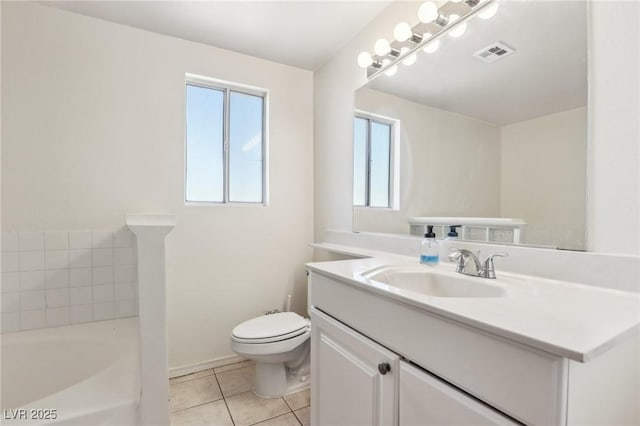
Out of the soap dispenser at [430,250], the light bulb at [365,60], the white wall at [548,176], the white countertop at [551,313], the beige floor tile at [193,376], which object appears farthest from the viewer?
the beige floor tile at [193,376]

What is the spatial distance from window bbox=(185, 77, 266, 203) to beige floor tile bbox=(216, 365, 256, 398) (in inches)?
48.2

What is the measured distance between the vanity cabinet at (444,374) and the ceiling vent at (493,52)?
1.04m

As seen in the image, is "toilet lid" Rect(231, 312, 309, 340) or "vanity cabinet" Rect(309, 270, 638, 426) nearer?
"vanity cabinet" Rect(309, 270, 638, 426)

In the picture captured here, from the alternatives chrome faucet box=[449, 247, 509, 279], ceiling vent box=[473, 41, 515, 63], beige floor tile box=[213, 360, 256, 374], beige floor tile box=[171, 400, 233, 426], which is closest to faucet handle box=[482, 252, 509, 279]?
chrome faucet box=[449, 247, 509, 279]

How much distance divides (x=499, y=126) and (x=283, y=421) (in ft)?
5.74

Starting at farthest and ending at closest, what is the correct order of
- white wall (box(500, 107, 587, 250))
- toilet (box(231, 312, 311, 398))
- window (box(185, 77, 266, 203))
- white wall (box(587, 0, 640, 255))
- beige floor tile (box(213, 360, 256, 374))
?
window (box(185, 77, 266, 203)) → beige floor tile (box(213, 360, 256, 374)) → toilet (box(231, 312, 311, 398)) → white wall (box(500, 107, 587, 250)) → white wall (box(587, 0, 640, 255))

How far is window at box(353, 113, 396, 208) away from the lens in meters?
1.72

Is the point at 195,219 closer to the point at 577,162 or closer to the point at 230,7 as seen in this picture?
the point at 230,7

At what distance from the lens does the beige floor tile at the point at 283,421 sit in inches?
59.8

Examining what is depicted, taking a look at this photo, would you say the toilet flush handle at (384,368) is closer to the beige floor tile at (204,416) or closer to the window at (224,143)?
the beige floor tile at (204,416)

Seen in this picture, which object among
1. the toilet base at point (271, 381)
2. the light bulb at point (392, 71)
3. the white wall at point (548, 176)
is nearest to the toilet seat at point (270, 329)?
the toilet base at point (271, 381)

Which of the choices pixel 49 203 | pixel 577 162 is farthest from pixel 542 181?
pixel 49 203

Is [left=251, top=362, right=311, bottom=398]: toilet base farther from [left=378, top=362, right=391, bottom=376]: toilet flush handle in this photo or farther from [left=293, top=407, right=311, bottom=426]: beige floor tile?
[left=378, top=362, right=391, bottom=376]: toilet flush handle

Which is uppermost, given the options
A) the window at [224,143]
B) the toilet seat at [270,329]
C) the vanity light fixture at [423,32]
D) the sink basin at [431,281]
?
the vanity light fixture at [423,32]
